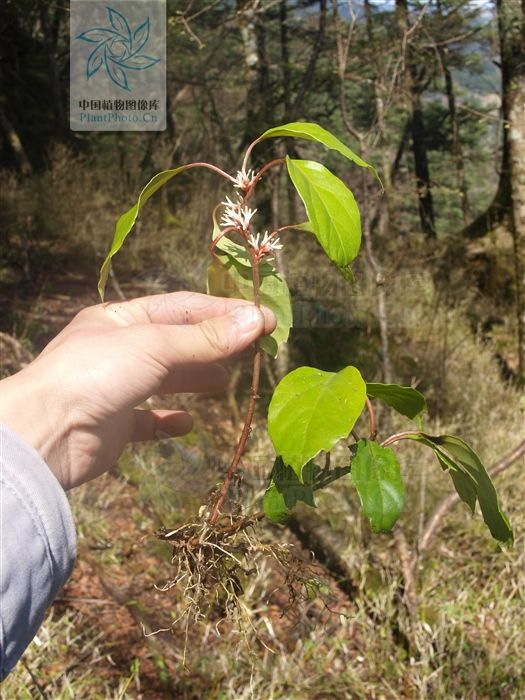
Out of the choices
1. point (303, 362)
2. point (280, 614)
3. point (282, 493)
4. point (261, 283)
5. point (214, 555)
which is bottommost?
point (303, 362)

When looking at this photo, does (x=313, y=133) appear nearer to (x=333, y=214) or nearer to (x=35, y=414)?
(x=333, y=214)

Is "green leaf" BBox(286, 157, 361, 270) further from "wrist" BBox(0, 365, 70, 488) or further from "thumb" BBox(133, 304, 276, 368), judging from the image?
"wrist" BBox(0, 365, 70, 488)

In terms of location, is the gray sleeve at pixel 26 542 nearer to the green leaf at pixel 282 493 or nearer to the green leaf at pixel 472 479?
the green leaf at pixel 282 493

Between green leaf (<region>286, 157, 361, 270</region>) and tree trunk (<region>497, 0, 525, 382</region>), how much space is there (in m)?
3.59

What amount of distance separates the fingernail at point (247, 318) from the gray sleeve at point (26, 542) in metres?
0.29

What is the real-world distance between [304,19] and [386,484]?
808cm

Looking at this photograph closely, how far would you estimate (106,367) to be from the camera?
935 millimetres

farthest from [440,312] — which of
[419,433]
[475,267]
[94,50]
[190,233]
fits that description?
[419,433]

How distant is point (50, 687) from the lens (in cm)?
197

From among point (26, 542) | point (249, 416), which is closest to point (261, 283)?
point (249, 416)

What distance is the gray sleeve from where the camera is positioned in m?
0.73

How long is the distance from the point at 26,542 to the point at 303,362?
11.9 feet

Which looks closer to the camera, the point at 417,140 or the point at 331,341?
the point at 331,341

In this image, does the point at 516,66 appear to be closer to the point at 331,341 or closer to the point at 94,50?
the point at 331,341
